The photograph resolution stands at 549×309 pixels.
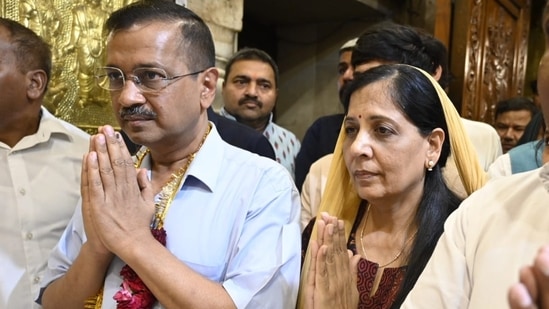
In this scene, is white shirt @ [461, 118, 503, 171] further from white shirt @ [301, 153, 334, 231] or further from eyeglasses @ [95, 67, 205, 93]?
eyeglasses @ [95, 67, 205, 93]

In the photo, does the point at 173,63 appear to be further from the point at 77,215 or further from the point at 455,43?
the point at 455,43

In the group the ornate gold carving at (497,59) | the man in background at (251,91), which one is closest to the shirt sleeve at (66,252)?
the man in background at (251,91)

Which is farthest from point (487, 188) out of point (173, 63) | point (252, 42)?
point (252, 42)

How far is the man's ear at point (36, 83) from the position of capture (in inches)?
69.2

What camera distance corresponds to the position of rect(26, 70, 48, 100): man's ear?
176 cm

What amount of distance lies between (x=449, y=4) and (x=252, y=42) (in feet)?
5.83

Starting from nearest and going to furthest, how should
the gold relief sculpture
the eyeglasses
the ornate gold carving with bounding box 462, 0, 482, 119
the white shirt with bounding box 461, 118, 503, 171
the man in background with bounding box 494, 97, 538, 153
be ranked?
1. the eyeglasses
2. the gold relief sculpture
3. the white shirt with bounding box 461, 118, 503, 171
4. the man in background with bounding box 494, 97, 538, 153
5. the ornate gold carving with bounding box 462, 0, 482, 119

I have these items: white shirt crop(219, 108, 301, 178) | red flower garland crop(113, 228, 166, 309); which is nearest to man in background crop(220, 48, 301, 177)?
white shirt crop(219, 108, 301, 178)

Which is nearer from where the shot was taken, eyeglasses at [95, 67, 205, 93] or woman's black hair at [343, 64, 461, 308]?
eyeglasses at [95, 67, 205, 93]

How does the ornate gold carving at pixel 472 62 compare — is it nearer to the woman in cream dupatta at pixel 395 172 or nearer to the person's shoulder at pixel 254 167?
the woman in cream dupatta at pixel 395 172

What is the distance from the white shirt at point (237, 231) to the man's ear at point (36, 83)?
1.99ft

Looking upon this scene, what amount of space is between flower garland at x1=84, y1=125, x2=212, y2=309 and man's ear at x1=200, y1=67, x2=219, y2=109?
3.3 inches

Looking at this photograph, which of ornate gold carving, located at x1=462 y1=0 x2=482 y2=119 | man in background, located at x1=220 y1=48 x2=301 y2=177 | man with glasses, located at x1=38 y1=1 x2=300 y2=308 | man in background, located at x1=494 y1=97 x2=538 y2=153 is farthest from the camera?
ornate gold carving, located at x1=462 y1=0 x2=482 y2=119

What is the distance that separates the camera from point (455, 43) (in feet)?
11.8
